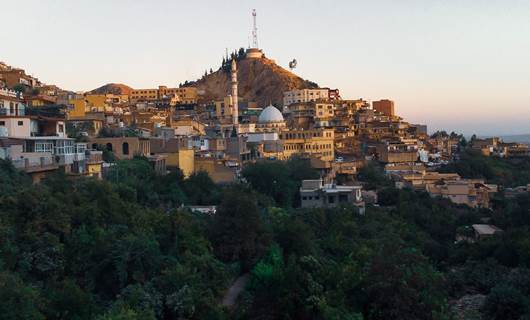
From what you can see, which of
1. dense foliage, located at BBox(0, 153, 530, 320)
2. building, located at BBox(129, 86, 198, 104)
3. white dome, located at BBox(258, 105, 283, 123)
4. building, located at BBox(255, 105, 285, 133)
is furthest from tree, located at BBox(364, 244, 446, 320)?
building, located at BBox(129, 86, 198, 104)

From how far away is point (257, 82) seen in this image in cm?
6819

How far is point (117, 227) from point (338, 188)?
44.5 ft

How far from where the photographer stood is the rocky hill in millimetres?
65500

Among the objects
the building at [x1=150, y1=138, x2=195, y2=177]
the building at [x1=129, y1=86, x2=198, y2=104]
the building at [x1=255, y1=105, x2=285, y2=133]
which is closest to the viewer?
the building at [x1=150, y1=138, x2=195, y2=177]

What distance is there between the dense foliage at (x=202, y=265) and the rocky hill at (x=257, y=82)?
151 feet

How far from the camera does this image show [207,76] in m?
73.2

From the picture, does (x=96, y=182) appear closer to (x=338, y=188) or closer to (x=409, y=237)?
(x=409, y=237)

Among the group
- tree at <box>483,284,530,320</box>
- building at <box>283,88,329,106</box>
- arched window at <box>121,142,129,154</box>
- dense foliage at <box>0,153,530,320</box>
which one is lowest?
tree at <box>483,284,530,320</box>

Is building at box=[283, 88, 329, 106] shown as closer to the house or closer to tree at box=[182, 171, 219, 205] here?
tree at box=[182, 171, 219, 205]

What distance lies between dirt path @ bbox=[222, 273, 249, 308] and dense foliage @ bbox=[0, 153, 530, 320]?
0.18 metres

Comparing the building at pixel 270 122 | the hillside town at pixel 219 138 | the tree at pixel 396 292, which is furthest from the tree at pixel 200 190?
the building at pixel 270 122

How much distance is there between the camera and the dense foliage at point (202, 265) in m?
11.5

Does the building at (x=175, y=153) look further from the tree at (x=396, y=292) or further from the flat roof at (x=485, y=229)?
the tree at (x=396, y=292)

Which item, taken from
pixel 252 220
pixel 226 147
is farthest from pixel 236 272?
pixel 226 147
